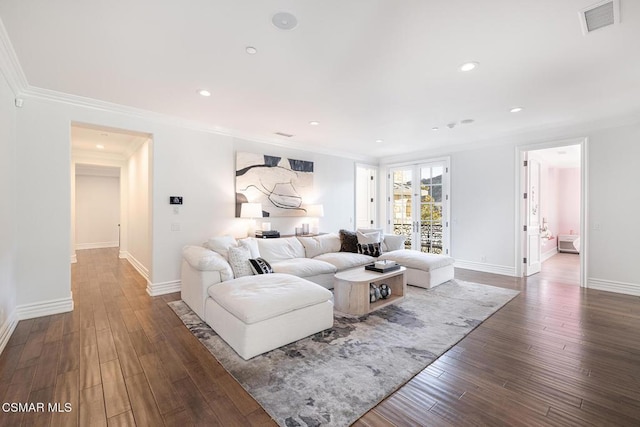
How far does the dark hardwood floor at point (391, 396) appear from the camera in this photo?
170 centimetres

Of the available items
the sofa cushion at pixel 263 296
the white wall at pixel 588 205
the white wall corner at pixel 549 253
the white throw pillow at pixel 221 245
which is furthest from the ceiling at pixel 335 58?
the white wall corner at pixel 549 253

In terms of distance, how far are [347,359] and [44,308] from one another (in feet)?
11.8

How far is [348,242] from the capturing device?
518 centimetres

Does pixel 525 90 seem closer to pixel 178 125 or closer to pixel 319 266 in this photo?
pixel 319 266

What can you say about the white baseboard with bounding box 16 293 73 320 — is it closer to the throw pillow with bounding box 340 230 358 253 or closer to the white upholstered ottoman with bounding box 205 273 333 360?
the white upholstered ottoman with bounding box 205 273 333 360

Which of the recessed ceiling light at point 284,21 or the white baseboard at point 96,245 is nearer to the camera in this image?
the recessed ceiling light at point 284,21

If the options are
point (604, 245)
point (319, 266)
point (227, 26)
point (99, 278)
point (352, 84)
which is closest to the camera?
point (227, 26)

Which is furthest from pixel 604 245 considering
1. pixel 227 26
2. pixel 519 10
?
pixel 227 26

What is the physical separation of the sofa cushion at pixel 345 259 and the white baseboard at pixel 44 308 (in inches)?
131

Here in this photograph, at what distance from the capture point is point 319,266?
4078 millimetres

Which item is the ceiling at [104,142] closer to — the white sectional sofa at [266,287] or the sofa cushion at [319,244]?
the white sectional sofa at [266,287]

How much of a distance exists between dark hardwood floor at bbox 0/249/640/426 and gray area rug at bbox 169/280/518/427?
0.31 feet

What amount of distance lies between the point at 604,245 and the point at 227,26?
5966 mm

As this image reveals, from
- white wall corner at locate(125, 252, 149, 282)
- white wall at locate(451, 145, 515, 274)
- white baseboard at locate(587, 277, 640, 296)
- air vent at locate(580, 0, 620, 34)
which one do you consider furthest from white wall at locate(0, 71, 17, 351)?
white baseboard at locate(587, 277, 640, 296)
